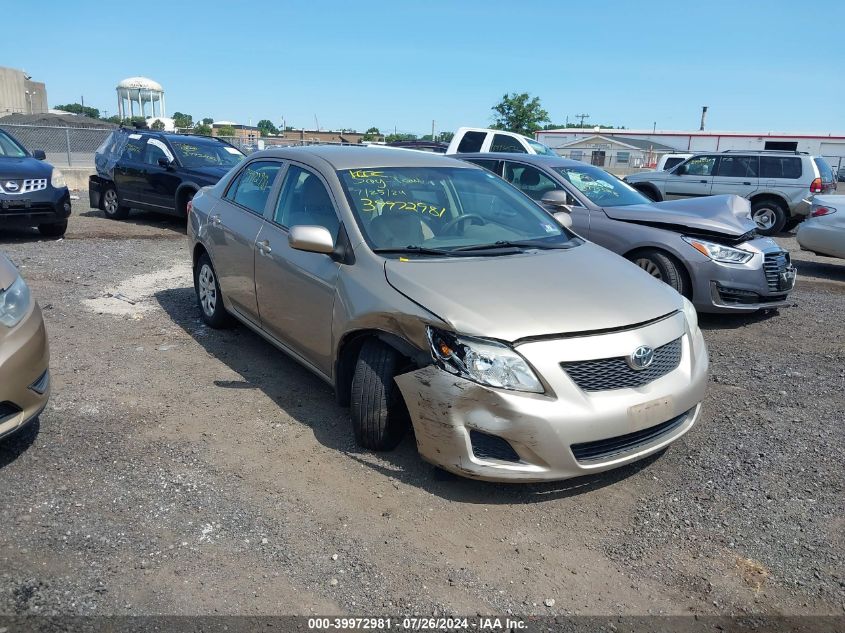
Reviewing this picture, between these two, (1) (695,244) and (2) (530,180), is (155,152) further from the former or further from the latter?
(1) (695,244)

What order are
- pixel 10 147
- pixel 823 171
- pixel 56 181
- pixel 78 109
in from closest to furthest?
pixel 56 181
pixel 10 147
pixel 823 171
pixel 78 109

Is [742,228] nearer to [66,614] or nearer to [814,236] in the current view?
[814,236]

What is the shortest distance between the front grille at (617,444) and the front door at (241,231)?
2.73 metres

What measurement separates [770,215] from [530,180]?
29.8 ft

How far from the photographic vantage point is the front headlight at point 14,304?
11.2ft

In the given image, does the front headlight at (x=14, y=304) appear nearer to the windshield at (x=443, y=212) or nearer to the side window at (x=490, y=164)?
the windshield at (x=443, y=212)

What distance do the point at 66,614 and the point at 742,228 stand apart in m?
6.47

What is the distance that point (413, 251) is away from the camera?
3957 mm

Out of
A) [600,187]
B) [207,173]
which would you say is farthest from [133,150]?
[600,187]

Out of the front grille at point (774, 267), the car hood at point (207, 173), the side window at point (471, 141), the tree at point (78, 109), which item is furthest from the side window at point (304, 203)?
the tree at point (78, 109)

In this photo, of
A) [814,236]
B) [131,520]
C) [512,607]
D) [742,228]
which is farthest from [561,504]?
[814,236]

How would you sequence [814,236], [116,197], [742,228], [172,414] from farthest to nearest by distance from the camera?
[116,197], [814,236], [742,228], [172,414]

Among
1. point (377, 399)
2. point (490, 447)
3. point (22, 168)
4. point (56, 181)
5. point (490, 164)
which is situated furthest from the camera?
point (56, 181)

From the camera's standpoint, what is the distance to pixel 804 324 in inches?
273
